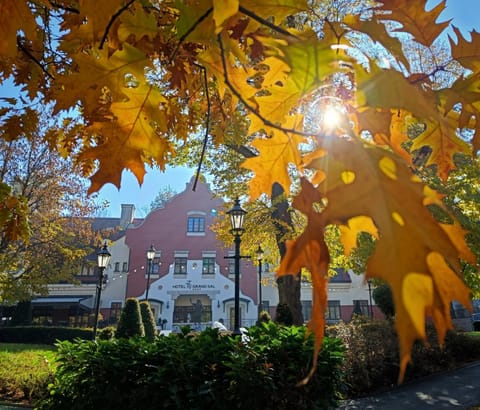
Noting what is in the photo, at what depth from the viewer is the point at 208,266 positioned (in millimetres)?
29453

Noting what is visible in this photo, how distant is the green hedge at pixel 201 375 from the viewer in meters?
3.81

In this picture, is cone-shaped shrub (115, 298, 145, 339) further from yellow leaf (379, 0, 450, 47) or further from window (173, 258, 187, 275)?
window (173, 258, 187, 275)

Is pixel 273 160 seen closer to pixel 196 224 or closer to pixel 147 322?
pixel 147 322

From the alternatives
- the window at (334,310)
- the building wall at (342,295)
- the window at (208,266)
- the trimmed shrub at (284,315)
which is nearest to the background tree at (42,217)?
the trimmed shrub at (284,315)

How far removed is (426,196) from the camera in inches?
21.2

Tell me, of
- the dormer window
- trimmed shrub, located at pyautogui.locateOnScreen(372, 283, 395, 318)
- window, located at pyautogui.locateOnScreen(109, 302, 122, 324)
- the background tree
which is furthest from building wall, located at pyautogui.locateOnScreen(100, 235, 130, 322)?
trimmed shrub, located at pyautogui.locateOnScreen(372, 283, 395, 318)

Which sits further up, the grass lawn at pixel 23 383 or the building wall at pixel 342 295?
the building wall at pixel 342 295

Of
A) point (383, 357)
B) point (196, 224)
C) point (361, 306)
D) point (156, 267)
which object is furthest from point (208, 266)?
point (383, 357)

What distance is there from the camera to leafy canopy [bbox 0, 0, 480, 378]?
0.52m

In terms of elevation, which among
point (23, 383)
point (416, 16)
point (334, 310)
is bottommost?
point (23, 383)

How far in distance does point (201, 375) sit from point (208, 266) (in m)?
25.8

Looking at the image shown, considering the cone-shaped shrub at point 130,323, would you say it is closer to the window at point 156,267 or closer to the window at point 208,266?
the window at point 208,266

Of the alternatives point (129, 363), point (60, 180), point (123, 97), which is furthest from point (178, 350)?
point (60, 180)

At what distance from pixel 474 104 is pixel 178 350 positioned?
12.8ft
